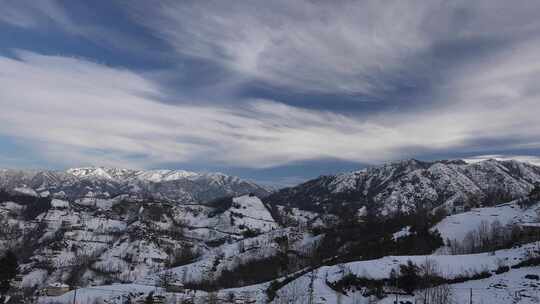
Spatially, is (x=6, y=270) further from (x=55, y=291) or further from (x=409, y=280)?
(x=409, y=280)

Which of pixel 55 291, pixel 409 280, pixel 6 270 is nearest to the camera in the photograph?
pixel 6 270

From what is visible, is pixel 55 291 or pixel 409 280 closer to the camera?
pixel 409 280

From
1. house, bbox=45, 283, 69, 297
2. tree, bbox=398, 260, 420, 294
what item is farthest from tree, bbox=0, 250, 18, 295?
tree, bbox=398, 260, 420, 294

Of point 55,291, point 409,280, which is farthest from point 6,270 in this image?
point 409,280

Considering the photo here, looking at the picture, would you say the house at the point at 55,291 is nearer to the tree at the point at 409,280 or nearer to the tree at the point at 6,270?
the tree at the point at 6,270

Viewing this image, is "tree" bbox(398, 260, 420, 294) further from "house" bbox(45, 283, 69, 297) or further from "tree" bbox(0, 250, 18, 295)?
"house" bbox(45, 283, 69, 297)

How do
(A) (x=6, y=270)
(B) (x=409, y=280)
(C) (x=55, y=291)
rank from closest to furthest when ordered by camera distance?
(A) (x=6, y=270), (B) (x=409, y=280), (C) (x=55, y=291)

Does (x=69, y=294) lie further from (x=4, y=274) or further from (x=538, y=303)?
(x=538, y=303)

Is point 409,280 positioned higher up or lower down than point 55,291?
higher up

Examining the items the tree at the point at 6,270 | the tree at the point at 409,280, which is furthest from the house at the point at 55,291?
the tree at the point at 409,280

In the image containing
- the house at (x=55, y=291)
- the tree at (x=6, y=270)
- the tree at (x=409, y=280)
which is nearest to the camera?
the tree at (x=6, y=270)

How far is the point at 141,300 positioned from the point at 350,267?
7018 centimetres

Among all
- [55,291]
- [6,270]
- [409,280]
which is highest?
[6,270]

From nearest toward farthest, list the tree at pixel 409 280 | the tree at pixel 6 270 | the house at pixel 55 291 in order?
the tree at pixel 6 270
the tree at pixel 409 280
the house at pixel 55 291
